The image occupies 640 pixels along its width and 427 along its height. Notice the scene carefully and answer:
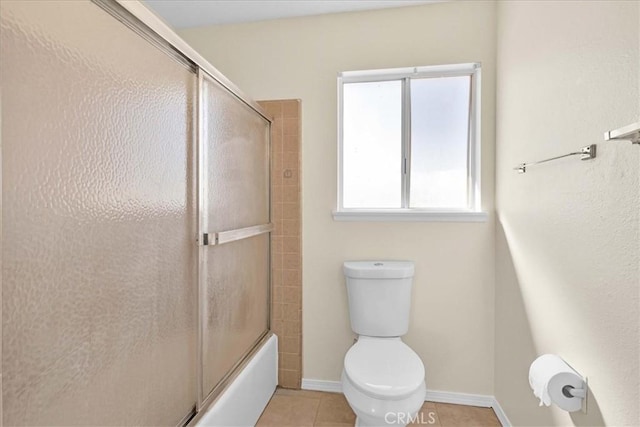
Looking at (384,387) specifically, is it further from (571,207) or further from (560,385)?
(571,207)

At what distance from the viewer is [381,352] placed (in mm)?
1642

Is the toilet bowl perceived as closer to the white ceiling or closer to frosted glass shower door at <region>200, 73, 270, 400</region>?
frosted glass shower door at <region>200, 73, 270, 400</region>

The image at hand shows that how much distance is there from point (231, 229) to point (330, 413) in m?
1.16

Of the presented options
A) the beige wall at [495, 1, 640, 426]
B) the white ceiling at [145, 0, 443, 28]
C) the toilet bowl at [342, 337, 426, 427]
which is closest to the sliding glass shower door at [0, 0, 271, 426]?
the toilet bowl at [342, 337, 426, 427]

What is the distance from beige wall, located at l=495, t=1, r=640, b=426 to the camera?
35.2 inches

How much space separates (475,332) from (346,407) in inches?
33.5

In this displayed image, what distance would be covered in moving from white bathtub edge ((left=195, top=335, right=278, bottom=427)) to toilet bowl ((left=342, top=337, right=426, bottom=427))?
0.48 m

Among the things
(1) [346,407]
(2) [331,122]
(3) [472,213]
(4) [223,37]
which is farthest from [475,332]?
(4) [223,37]

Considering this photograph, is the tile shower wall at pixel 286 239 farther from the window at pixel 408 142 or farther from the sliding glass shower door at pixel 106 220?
the sliding glass shower door at pixel 106 220

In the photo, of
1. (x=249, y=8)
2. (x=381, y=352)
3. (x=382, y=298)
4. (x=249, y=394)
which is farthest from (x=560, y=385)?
(x=249, y=8)

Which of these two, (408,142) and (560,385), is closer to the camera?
(560,385)

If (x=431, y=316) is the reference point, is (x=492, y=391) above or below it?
below

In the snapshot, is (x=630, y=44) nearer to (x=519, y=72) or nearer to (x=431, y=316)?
(x=519, y=72)

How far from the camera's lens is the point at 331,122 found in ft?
6.62
